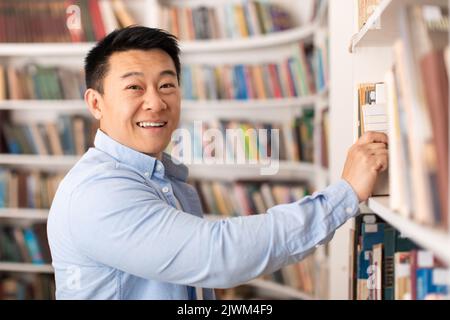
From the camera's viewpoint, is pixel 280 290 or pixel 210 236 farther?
pixel 280 290

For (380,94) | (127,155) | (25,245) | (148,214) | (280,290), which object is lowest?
(280,290)

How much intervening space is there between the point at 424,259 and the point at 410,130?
36 cm

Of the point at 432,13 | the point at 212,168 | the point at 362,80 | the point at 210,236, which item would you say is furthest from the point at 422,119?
the point at 212,168

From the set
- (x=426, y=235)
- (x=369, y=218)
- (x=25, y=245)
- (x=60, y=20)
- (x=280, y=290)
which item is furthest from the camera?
(x=25, y=245)

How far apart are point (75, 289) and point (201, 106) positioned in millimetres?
1972

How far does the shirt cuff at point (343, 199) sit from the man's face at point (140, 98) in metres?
0.48

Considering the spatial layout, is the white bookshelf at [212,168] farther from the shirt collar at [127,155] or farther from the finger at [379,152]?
the finger at [379,152]

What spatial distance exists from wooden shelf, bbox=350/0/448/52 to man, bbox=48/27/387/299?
20cm

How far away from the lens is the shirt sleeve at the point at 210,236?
102 centimetres

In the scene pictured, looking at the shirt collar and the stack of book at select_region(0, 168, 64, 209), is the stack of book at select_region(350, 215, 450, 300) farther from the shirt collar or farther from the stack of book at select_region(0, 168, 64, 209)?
the stack of book at select_region(0, 168, 64, 209)

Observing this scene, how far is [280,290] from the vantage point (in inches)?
116

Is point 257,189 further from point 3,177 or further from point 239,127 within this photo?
point 3,177

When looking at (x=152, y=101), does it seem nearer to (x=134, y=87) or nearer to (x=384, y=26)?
(x=134, y=87)

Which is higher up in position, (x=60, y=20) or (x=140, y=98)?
(x=60, y=20)
